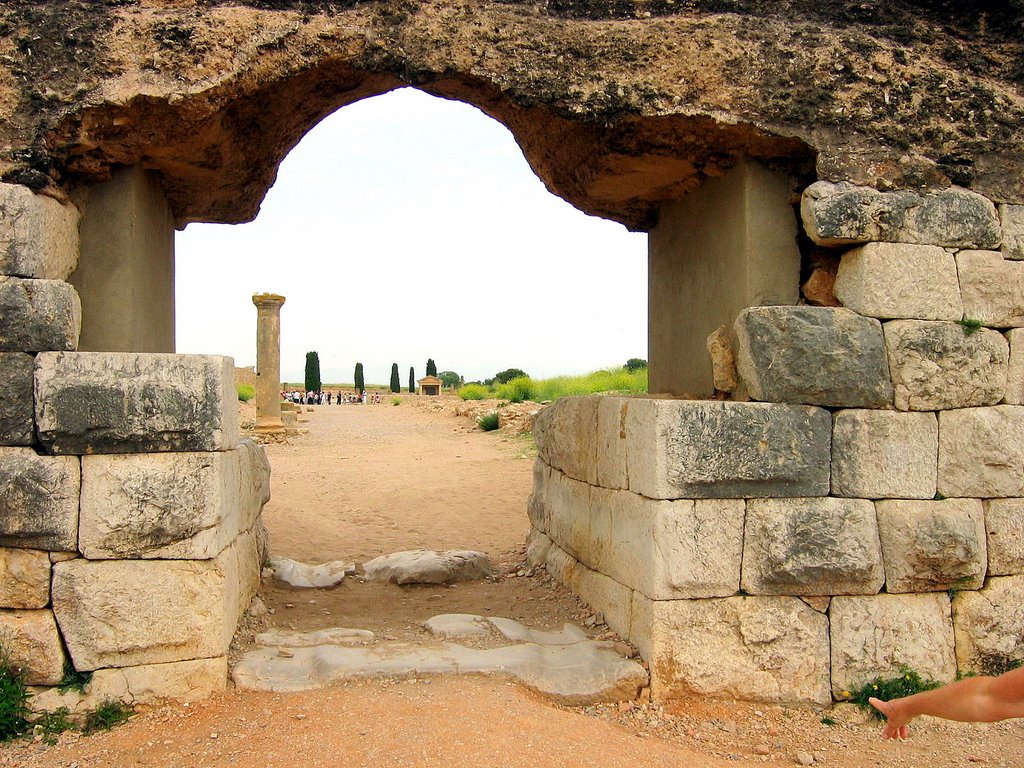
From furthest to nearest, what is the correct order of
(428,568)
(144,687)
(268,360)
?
(268,360) < (428,568) < (144,687)

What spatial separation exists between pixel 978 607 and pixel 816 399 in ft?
4.54

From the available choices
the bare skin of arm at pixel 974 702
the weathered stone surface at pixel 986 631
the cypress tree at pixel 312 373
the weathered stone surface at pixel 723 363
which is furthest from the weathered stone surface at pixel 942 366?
the cypress tree at pixel 312 373

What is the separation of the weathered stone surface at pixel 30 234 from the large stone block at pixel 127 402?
458 mm

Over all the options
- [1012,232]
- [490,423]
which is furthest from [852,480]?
[490,423]

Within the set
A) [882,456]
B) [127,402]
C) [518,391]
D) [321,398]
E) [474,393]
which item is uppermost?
[127,402]

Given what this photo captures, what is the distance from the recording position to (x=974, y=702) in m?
2.23

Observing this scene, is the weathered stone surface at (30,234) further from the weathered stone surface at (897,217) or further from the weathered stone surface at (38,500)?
the weathered stone surface at (897,217)

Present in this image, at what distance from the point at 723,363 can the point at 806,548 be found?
1.05 m

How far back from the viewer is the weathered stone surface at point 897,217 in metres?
4.12

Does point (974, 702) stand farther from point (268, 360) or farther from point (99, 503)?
point (268, 360)

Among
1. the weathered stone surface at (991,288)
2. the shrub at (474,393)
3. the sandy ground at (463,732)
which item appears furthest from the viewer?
the shrub at (474,393)

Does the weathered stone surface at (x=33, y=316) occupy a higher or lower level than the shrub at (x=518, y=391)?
higher

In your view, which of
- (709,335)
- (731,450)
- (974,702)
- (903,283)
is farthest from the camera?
(709,335)

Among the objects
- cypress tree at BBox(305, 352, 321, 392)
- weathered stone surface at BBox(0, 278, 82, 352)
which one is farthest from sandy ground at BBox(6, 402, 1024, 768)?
cypress tree at BBox(305, 352, 321, 392)
